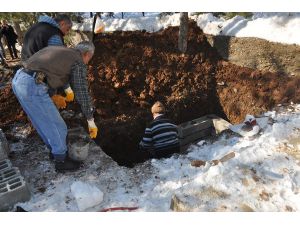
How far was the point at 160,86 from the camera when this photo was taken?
221 inches

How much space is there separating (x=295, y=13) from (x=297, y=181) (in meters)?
3.42

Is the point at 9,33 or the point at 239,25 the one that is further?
the point at 9,33

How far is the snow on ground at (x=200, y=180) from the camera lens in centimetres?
285

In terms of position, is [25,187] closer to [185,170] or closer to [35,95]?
[35,95]

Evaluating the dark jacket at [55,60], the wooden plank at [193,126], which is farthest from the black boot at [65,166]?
the wooden plank at [193,126]

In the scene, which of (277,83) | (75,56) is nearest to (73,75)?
(75,56)

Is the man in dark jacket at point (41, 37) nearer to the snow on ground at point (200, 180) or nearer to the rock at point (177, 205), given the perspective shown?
the snow on ground at point (200, 180)

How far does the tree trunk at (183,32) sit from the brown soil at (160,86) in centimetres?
14

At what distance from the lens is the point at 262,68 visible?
5.53 metres

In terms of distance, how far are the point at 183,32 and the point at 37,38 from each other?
3262 mm

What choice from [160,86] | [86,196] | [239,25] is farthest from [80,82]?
[239,25]

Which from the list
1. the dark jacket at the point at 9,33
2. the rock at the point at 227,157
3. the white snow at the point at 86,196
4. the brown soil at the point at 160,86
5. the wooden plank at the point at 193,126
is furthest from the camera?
the dark jacket at the point at 9,33

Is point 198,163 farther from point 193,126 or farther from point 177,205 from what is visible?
point 193,126

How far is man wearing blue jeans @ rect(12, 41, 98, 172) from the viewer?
10.0 ft
